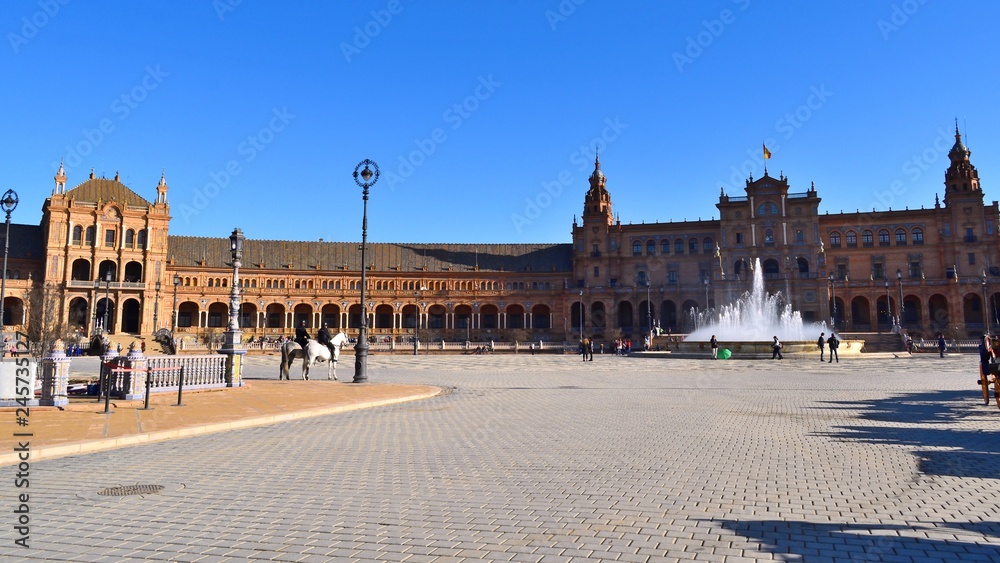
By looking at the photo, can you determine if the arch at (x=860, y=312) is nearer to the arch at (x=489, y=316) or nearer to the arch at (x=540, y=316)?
the arch at (x=540, y=316)

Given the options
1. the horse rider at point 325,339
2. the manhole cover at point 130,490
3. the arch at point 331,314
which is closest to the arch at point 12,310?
the arch at point 331,314

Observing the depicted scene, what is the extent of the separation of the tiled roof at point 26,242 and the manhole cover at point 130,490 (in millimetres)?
87309

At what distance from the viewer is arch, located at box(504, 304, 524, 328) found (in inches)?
3588

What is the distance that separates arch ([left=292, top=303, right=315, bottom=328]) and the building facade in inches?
8.0

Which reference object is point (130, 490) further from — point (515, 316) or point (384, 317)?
point (515, 316)

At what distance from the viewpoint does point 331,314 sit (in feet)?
295

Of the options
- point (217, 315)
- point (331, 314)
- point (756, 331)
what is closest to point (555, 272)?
point (331, 314)

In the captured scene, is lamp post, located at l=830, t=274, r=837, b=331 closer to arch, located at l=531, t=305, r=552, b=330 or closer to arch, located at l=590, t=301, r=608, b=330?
arch, located at l=590, t=301, r=608, b=330

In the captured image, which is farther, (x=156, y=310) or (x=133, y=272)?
(x=133, y=272)

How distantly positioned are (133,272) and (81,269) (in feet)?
18.6

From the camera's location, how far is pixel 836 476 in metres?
7.19

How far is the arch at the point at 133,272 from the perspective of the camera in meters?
74.9

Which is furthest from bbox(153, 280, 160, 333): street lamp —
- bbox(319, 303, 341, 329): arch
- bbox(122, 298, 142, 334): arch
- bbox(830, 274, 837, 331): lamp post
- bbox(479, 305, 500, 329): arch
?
bbox(830, 274, 837, 331): lamp post

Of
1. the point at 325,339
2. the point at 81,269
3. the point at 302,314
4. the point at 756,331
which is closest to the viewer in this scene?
the point at 325,339
